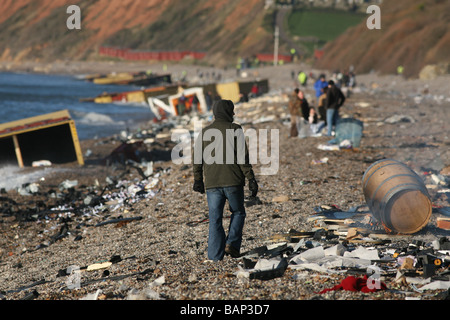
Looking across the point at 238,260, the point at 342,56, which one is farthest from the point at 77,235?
the point at 342,56

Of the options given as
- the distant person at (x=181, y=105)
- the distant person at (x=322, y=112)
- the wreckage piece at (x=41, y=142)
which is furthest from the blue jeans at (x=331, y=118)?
the distant person at (x=181, y=105)

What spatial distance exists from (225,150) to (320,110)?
9.86 meters

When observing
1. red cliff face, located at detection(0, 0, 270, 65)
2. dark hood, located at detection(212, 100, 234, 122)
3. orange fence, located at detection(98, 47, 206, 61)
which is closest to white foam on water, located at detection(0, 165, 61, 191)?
dark hood, located at detection(212, 100, 234, 122)

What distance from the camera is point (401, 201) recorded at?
6645mm

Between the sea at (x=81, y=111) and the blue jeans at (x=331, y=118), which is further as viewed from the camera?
the sea at (x=81, y=111)

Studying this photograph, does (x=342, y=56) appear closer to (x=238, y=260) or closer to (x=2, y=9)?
(x=238, y=260)

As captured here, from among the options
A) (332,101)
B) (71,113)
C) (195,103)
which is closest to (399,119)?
(332,101)

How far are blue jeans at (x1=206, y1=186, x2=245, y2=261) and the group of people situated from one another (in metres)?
8.64

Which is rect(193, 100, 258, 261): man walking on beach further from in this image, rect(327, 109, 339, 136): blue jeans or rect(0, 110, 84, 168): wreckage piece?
rect(0, 110, 84, 168): wreckage piece

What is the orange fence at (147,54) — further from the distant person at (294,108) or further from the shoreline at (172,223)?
the shoreline at (172,223)

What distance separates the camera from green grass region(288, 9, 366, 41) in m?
89.8

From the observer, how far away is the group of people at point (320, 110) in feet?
Result: 46.8

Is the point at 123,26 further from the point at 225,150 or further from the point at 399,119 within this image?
the point at 225,150

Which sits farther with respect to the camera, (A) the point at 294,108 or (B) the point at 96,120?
(B) the point at 96,120
